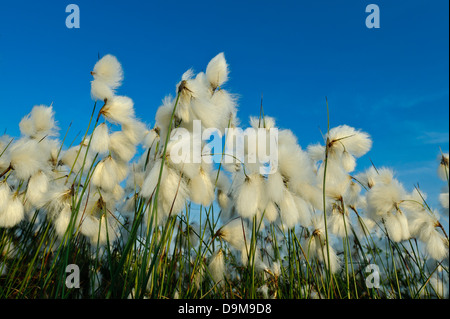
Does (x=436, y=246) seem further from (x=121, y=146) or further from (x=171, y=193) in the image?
(x=121, y=146)

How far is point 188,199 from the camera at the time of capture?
5.58 feet

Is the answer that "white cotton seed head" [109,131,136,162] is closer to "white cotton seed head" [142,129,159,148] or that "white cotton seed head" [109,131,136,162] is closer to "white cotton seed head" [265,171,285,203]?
"white cotton seed head" [142,129,159,148]

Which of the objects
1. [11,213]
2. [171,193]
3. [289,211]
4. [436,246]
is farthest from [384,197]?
[11,213]

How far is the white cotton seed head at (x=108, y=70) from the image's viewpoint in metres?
2.15

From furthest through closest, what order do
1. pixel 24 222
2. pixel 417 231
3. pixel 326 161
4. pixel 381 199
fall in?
pixel 24 222 → pixel 417 231 → pixel 381 199 → pixel 326 161

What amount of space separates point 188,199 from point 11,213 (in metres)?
1.32

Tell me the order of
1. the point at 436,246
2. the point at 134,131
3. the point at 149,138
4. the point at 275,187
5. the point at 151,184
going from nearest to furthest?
the point at 151,184
the point at 275,187
the point at 134,131
the point at 149,138
the point at 436,246

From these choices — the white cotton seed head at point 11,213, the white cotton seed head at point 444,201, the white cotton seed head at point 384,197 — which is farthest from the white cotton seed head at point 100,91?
the white cotton seed head at point 444,201

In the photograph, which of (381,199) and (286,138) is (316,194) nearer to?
(286,138)

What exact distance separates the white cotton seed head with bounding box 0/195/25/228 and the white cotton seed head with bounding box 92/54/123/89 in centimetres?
98

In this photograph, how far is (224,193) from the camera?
244 cm

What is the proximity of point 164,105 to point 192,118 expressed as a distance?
0.20m
